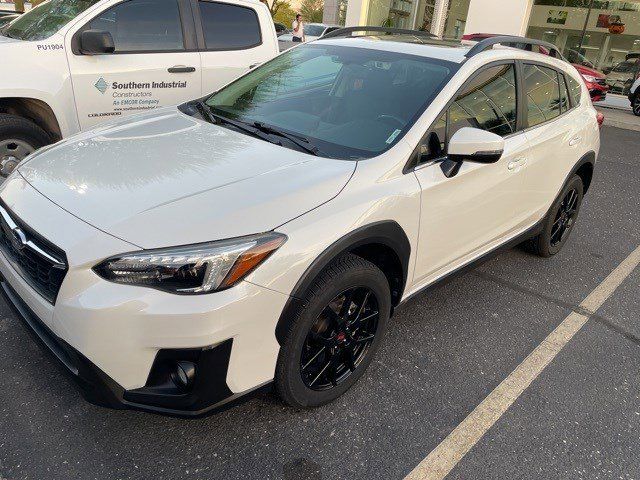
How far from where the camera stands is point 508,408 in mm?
2668

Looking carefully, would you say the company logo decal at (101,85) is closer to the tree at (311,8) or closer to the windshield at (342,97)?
the windshield at (342,97)

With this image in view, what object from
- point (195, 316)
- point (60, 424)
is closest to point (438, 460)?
point (195, 316)

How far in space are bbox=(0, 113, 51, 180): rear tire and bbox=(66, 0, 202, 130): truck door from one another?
37 cm

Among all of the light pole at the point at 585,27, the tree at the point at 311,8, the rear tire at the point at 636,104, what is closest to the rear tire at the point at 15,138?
the rear tire at the point at 636,104

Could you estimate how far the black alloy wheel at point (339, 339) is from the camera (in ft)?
7.74

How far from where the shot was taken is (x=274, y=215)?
2.06 metres

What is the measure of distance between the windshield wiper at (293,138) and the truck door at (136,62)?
2199 mm

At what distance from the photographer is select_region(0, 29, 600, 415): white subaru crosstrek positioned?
6.22 ft

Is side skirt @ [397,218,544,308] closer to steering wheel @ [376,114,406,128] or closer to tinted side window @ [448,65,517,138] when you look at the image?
tinted side window @ [448,65,517,138]

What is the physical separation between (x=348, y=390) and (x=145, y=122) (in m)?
1.88

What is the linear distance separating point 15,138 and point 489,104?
11.7ft

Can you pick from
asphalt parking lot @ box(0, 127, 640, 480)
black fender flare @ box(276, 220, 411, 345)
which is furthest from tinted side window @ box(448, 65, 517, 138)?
asphalt parking lot @ box(0, 127, 640, 480)

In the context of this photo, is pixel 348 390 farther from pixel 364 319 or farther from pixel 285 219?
pixel 285 219

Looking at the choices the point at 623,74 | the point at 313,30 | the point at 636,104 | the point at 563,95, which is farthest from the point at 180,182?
the point at 623,74
